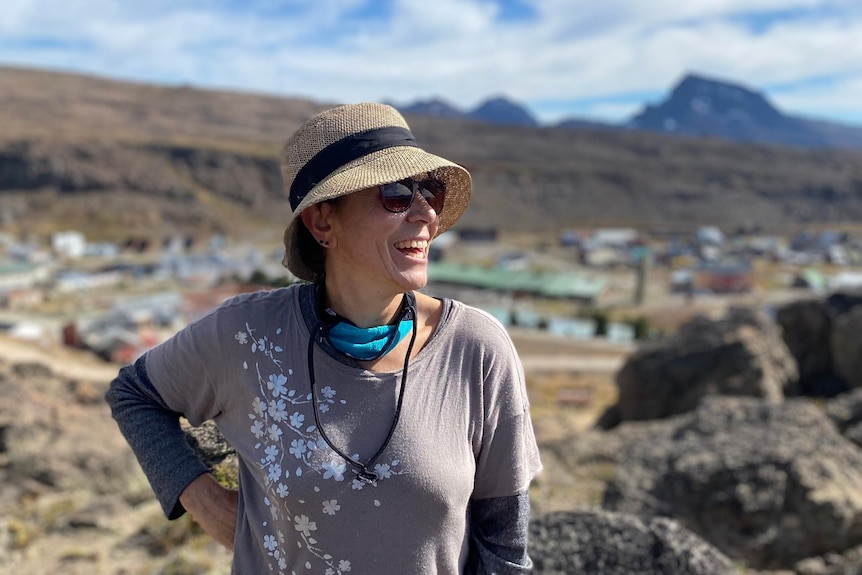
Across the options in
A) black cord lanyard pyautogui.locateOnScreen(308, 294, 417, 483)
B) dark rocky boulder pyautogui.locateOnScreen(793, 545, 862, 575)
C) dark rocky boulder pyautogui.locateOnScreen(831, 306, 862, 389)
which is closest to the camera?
black cord lanyard pyautogui.locateOnScreen(308, 294, 417, 483)

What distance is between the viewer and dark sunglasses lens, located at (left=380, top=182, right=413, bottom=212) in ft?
6.39

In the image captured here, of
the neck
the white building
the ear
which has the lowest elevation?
the white building

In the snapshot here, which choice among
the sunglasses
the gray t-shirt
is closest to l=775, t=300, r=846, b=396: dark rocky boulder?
the gray t-shirt

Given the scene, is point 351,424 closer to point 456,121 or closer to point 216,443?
point 216,443

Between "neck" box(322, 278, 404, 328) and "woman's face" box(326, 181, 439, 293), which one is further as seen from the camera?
"neck" box(322, 278, 404, 328)

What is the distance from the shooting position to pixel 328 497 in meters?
1.91

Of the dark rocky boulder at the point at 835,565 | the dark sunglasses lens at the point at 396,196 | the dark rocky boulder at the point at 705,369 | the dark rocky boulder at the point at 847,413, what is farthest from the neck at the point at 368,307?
the dark rocky boulder at the point at 705,369

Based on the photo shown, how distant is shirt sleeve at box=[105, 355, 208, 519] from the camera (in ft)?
7.16

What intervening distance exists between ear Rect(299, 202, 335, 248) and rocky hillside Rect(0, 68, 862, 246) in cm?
7600

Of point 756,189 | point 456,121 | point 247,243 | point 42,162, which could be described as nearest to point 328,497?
point 247,243

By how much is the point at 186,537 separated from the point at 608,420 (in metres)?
10.1

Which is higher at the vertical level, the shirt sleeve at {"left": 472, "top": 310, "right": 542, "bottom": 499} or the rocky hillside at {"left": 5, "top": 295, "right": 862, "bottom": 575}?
the shirt sleeve at {"left": 472, "top": 310, "right": 542, "bottom": 499}

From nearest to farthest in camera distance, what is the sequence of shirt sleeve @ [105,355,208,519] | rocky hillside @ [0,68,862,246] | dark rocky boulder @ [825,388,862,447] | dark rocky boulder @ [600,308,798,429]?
shirt sleeve @ [105,355,208,519]
dark rocky boulder @ [825,388,862,447]
dark rocky boulder @ [600,308,798,429]
rocky hillside @ [0,68,862,246]

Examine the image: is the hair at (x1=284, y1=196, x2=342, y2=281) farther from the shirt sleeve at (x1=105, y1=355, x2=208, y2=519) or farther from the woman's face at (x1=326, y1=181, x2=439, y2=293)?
the shirt sleeve at (x1=105, y1=355, x2=208, y2=519)
